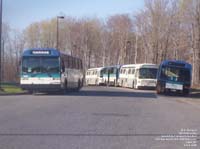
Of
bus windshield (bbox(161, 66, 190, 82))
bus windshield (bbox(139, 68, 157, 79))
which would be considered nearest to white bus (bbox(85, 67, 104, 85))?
bus windshield (bbox(139, 68, 157, 79))

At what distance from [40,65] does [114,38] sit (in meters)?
66.5

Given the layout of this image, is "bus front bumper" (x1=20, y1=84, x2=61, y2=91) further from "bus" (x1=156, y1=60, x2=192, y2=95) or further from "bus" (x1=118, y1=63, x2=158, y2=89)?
"bus" (x1=118, y1=63, x2=158, y2=89)

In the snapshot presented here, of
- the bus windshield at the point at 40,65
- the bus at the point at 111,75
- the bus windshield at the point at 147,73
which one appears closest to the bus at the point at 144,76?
the bus windshield at the point at 147,73

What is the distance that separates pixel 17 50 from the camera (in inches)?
4146

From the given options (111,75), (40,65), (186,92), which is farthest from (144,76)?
→ (40,65)

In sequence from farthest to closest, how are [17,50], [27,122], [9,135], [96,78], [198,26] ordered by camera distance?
[17,50] < [96,78] < [198,26] < [27,122] < [9,135]

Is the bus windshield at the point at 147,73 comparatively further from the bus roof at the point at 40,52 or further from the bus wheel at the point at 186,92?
the bus roof at the point at 40,52

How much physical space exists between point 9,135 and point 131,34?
3322 inches

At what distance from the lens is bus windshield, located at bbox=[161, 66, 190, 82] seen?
43625 millimetres

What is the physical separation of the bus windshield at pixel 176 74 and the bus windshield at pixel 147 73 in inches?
454

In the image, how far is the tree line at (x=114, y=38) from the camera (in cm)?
7650

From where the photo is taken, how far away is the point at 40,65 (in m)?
35.2

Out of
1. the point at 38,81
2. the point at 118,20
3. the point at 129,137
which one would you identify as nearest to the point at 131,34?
the point at 118,20

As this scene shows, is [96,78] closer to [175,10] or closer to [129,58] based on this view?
[175,10]
